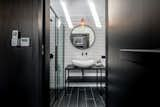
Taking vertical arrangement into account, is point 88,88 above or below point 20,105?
below

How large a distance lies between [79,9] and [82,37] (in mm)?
796

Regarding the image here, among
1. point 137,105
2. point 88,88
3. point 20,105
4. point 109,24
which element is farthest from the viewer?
point 88,88

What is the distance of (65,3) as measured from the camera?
12.2 ft

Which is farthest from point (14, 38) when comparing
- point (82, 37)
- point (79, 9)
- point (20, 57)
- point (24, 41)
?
point (82, 37)

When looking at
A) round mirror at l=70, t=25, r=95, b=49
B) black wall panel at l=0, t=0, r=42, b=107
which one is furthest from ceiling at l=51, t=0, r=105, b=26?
black wall panel at l=0, t=0, r=42, b=107

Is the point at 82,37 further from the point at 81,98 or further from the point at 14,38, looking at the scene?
the point at 14,38

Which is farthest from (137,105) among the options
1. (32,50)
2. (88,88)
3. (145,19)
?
(88,88)

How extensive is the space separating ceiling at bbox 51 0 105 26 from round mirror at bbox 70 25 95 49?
0.59ft

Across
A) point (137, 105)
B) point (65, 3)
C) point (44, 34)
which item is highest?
point (65, 3)

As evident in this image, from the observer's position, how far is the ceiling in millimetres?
3672

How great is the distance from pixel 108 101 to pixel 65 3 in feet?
7.74

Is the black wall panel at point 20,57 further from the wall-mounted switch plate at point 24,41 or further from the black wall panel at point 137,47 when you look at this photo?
the black wall panel at point 137,47

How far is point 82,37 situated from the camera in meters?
4.68

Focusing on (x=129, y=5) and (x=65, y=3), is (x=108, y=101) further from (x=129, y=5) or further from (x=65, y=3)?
(x=65, y=3)
